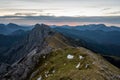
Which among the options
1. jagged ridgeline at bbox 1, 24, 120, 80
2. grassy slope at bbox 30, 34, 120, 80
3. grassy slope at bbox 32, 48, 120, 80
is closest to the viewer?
grassy slope at bbox 32, 48, 120, 80

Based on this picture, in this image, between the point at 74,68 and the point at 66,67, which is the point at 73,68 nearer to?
the point at 74,68

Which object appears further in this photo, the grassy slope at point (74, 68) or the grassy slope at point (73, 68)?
the grassy slope at point (73, 68)

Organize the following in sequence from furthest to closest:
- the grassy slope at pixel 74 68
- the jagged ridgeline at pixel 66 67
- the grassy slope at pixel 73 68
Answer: the jagged ridgeline at pixel 66 67 < the grassy slope at pixel 73 68 < the grassy slope at pixel 74 68

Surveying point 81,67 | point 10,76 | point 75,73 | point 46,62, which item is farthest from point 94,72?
point 10,76

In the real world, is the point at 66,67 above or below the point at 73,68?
below

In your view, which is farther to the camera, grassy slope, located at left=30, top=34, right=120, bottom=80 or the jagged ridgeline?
the jagged ridgeline

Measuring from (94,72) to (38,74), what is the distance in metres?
43.9

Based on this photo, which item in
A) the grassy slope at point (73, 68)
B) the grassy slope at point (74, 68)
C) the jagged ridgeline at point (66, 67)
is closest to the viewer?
the grassy slope at point (74, 68)

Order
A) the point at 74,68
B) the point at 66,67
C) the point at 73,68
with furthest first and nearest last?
the point at 66,67 < the point at 73,68 < the point at 74,68

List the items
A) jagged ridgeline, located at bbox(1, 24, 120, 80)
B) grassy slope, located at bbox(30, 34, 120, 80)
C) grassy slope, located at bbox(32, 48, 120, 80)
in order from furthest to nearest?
jagged ridgeline, located at bbox(1, 24, 120, 80), grassy slope, located at bbox(30, 34, 120, 80), grassy slope, located at bbox(32, 48, 120, 80)

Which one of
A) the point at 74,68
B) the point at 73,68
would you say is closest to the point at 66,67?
the point at 73,68

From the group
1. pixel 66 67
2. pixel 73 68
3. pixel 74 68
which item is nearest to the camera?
pixel 74 68

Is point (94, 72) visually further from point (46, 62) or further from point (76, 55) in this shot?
point (46, 62)

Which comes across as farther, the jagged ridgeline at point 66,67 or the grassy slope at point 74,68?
the jagged ridgeline at point 66,67
